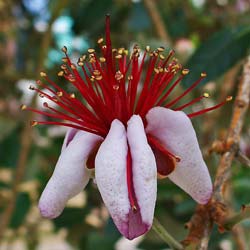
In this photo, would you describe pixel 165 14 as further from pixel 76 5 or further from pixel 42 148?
pixel 42 148

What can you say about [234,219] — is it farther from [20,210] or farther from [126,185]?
[20,210]

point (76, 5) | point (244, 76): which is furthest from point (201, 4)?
point (244, 76)

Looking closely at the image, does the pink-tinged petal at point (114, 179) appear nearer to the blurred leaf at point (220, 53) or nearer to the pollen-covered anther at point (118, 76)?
the pollen-covered anther at point (118, 76)

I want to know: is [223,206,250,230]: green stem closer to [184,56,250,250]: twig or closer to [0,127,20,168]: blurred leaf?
[184,56,250,250]: twig

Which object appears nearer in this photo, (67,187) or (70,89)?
(67,187)

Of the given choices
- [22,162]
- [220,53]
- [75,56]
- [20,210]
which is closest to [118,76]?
[220,53]

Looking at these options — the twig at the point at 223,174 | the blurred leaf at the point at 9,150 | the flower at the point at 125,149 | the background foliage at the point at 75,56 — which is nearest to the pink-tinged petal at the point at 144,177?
the flower at the point at 125,149

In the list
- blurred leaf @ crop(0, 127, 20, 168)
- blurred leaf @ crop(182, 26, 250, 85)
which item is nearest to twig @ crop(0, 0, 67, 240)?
blurred leaf @ crop(0, 127, 20, 168)
